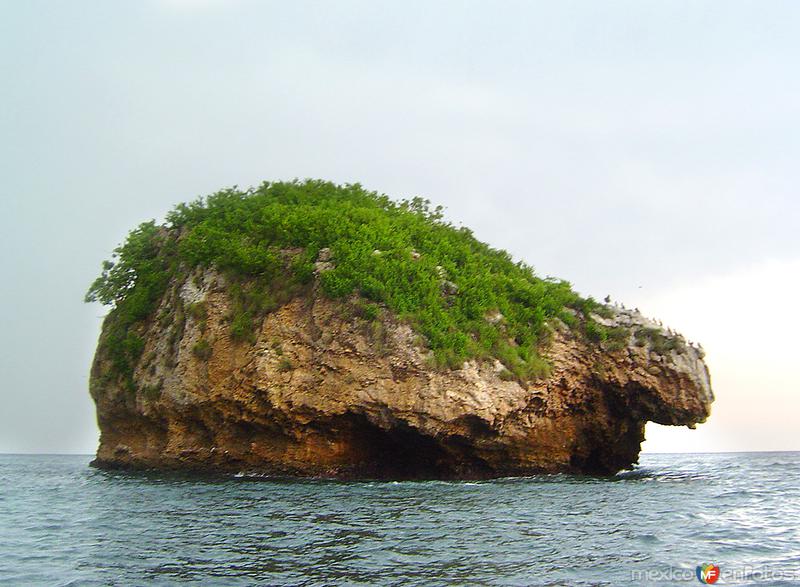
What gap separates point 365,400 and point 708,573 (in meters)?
14.1

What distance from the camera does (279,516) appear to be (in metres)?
16.2

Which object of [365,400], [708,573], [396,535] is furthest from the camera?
[365,400]

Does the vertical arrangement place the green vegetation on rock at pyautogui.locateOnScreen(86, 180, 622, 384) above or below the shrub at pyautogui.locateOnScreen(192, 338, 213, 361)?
above

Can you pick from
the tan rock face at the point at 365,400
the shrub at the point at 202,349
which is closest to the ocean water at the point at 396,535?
the tan rock face at the point at 365,400

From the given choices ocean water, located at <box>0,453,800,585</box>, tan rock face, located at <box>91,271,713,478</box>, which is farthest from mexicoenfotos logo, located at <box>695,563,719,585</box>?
tan rock face, located at <box>91,271,713,478</box>

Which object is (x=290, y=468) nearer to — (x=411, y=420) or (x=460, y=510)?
(x=411, y=420)

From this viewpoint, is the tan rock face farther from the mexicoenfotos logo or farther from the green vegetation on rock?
the mexicoenfotos logo

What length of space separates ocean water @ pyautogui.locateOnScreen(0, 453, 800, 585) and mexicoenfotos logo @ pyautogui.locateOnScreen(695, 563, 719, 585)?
0.39ft

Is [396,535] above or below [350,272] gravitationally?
below

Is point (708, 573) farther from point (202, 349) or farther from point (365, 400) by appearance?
point (202, 349)

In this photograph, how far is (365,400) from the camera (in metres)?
24.1

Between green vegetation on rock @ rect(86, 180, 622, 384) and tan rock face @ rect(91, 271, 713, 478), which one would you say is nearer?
tan rock face @ rect(91, 271, 713, 478)

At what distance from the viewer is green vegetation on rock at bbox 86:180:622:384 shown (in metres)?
26.6

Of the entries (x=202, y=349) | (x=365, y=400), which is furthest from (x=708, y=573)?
(x=202, y=349)
